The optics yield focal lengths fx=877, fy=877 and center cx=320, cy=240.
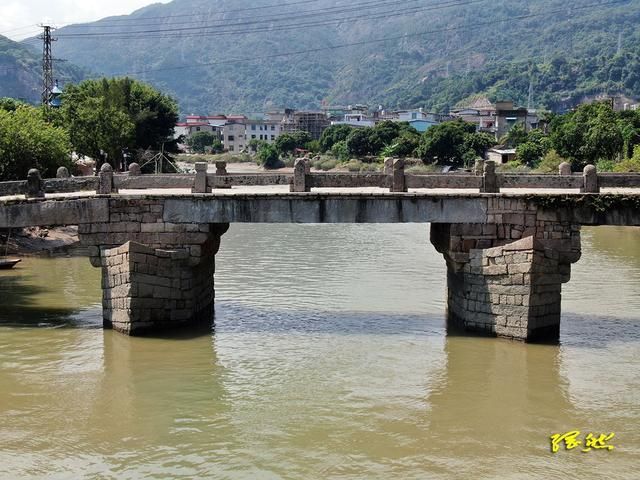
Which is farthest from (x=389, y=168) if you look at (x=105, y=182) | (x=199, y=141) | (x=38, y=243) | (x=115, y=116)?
(x=199, y=141)

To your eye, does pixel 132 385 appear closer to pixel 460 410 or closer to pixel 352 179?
pixel 460 410

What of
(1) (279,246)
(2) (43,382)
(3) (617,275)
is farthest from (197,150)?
(2) (43,382)

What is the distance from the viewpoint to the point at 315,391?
17156 mm

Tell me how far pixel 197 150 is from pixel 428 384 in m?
144

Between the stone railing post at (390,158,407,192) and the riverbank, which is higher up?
the stone railing post at (390,158,407,192)

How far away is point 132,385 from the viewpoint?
1753cm

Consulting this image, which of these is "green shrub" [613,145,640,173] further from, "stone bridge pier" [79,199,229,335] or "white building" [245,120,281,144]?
"white building" [245,120,281,144]

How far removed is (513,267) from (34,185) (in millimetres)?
11926

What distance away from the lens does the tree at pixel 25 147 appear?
105 feet

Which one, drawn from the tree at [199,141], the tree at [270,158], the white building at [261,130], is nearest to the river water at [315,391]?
the tree at [270,158]

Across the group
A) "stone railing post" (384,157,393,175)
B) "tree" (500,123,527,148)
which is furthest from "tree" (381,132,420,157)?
"stone railing post" (384,157,393,175)

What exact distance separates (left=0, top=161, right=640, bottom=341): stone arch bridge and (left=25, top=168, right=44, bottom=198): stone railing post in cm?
3

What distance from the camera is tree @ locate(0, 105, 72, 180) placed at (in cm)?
3216

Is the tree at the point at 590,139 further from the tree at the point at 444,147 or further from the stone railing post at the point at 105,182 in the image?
the stone railing post at the point at 105,182
